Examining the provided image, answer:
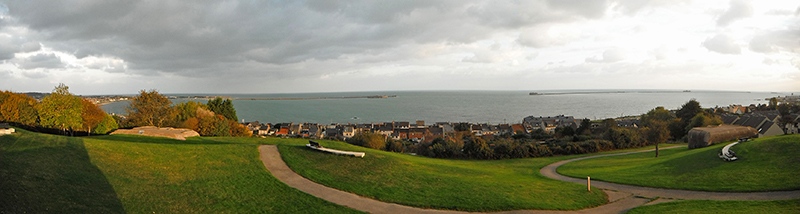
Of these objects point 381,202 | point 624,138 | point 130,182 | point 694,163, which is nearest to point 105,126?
point 130,182

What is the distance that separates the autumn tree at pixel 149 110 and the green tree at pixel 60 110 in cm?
1081

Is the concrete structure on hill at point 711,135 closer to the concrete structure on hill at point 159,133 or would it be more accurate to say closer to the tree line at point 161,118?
the concrete structure on hill at point 159,133

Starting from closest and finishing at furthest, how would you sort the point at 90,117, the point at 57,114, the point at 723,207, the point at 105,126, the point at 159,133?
the point at 723,207, the point at 57,114, the point at 159,133, the point at 90,117, the point at 105,126

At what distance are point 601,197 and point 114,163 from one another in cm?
2031

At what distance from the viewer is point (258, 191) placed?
42.7 ft

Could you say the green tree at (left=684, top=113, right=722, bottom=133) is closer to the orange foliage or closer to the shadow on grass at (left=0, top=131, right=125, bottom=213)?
the shadow on grass at (left=0, top=131, right=125, bottom=213)

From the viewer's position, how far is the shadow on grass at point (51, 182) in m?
8.78

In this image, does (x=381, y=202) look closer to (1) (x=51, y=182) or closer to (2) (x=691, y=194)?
(1) (x=51, y=182)

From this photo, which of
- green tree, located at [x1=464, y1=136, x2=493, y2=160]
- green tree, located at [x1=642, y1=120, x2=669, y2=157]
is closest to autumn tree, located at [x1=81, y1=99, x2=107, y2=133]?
green tree, located at [x1=464, y1=136, x2=493, y2=160]

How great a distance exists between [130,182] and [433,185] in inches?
457

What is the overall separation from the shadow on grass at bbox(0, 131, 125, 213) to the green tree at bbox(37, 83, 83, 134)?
15.2 meters

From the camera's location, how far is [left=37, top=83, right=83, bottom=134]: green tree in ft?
87.4

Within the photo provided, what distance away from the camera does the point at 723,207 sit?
12.0 metres

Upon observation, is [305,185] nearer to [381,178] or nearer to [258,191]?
[258,191]
